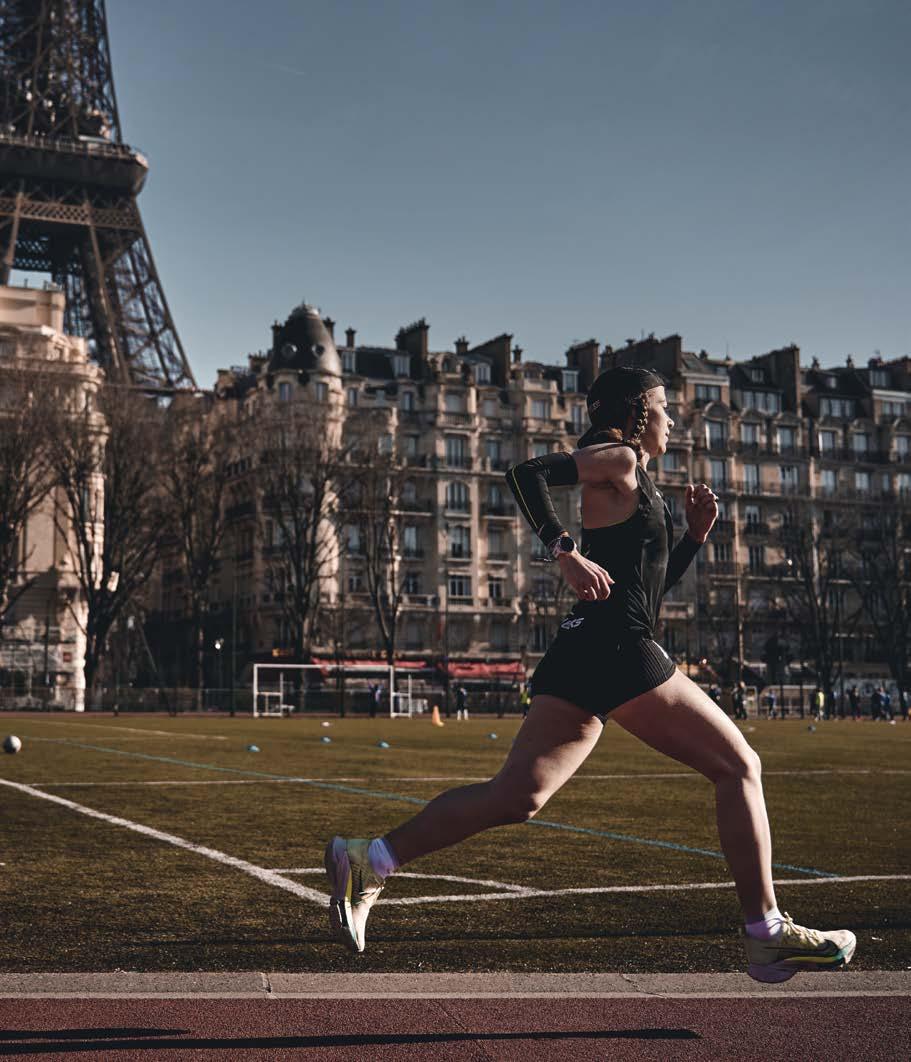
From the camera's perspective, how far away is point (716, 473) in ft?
296

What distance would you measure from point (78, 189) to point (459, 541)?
1151 inches

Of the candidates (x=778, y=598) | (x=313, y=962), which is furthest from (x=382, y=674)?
(x=313, y=962)

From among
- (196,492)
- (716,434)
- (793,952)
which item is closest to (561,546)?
(793,952)

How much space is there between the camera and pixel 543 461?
4.90 metres

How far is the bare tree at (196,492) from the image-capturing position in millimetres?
54500

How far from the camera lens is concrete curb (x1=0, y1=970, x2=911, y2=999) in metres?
5.00

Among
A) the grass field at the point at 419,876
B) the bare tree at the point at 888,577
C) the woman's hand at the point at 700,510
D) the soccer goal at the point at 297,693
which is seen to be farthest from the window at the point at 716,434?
the woman's hand at the point at 700,510

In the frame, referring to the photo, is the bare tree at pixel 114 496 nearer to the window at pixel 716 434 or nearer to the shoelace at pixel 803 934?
the window at pixel 716 434

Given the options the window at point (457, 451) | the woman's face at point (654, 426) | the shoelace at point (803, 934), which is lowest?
the shoelace at point (803, 934)

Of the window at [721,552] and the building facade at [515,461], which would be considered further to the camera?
the window at [721,552]

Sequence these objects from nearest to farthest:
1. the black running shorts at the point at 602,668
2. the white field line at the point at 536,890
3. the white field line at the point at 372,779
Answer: the black running shorts at the point at 602,668 → the white field line at the point at 536,890 → the white field line at the point at 372,779

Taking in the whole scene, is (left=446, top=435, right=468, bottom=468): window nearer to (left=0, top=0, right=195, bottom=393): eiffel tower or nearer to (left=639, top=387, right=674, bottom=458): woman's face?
(left=0, top=0, right=195, bottom=393): eiffel tower

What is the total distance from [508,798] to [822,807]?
9345mm

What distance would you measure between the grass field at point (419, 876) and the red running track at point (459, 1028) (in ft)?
2.30
